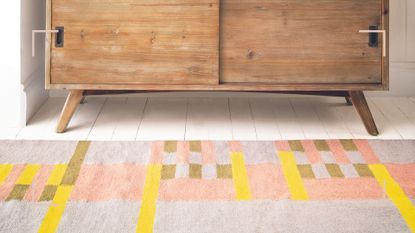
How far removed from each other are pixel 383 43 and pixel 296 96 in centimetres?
60

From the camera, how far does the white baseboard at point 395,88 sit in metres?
2.50

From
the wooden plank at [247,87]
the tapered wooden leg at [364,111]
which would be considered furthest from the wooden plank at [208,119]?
the tapered wooden leg at [364,111]

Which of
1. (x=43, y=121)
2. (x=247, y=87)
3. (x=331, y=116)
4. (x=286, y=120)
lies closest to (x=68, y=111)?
(x=43, y=121)

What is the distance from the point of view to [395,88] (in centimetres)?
254

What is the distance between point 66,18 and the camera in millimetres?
1945

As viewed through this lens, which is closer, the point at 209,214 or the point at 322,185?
the point at 209,214

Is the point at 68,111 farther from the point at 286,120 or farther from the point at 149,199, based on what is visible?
the point at 286,120

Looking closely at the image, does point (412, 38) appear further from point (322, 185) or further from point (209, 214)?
point (209, 214)

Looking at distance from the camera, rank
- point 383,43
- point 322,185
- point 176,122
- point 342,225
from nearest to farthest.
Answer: point 342,225
point 322,185
point 383,43
point 176,122

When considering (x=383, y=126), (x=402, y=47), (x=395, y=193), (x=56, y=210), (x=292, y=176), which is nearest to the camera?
(x=56, y=210)

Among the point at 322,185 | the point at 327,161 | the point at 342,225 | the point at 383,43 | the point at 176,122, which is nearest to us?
the point at 342,225

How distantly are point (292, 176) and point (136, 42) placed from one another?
0.66 m

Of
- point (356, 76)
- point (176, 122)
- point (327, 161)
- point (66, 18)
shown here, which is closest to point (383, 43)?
point (356, 76)

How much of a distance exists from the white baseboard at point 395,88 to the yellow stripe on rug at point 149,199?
77 centimetres
